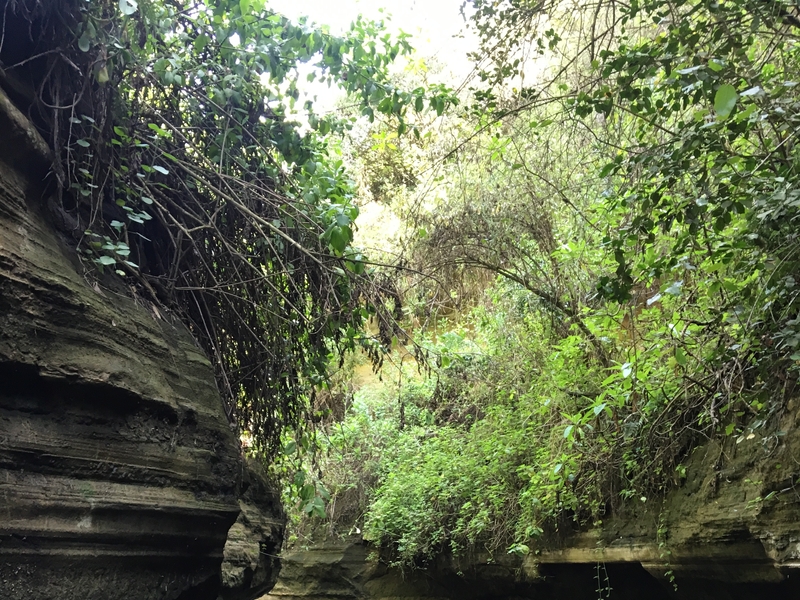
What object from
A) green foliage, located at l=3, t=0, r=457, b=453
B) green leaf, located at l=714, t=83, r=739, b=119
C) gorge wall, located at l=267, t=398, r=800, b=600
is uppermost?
green foliage, located at l=3, t=0, r=457, b=453

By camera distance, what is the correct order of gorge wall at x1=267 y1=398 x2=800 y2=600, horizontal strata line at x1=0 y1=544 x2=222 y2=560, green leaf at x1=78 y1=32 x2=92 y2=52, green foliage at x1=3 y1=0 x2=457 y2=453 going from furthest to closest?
gorge wall at x1=267 y1=398 x2=800 y2=600 < green foliage at x1=3 y1=0 x2=457 y2=453 < green leaf at x1=78 y1=32 x2=92 y2=52 < horizontal strata line at x1=0 y1=544 x2=222 y2=560

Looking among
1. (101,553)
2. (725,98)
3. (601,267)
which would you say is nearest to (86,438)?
(101,553)

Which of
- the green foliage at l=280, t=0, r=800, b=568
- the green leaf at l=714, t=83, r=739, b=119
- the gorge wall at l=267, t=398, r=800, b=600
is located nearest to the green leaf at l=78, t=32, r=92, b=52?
the green foliage at l=280, t=0, r=800, b=568

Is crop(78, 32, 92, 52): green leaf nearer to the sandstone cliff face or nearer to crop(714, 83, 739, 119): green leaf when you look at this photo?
the sandstone cliff face

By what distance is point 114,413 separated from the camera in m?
2.16

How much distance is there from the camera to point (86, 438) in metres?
2.02

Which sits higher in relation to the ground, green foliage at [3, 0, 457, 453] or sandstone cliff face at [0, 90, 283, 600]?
green foliage at [3, 0, 457, 453]

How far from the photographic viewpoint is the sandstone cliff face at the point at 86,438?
5.94 feet

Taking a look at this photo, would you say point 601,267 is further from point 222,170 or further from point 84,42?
point 84,42

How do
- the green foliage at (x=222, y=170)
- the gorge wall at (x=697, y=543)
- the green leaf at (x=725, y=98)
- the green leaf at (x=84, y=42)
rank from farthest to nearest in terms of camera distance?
1. the gorge wall at (x=697, y=543)
2. the green foliage at (x=222, y=170)
3. the green leaf at (x=84, y=42)
4. the green leaf at (x=725, y=98)

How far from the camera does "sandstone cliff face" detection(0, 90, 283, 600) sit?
181 centimetres

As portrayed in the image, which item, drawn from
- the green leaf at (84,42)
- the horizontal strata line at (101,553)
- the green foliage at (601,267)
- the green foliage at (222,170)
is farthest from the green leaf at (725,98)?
the horizontal strata line at (101,553)

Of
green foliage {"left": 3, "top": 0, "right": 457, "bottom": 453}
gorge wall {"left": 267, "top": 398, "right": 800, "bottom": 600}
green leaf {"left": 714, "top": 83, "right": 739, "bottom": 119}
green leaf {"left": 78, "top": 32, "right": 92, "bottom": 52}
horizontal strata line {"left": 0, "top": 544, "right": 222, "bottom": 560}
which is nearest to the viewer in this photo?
green leaf {"left": 714, "top": 83, "right": 739, "bottom": 119}

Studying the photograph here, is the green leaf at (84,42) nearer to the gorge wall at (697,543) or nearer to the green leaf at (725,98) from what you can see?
the green leaf at (725,98)
